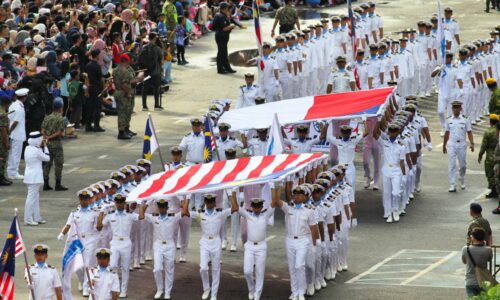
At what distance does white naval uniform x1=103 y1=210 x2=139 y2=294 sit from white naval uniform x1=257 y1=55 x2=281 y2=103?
40.4ft

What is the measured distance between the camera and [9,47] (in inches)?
1457

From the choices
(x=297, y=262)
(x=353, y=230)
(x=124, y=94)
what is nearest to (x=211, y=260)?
(x=297, y=262)

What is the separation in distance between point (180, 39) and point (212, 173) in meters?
19.8

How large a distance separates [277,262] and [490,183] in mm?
5846

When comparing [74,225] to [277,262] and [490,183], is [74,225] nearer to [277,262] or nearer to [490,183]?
[277,262]

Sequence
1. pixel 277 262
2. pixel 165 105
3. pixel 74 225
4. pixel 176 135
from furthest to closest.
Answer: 1. pixel 165 105
2. pixel 176 135
3. pixel 277 262
4. pixel 74 225

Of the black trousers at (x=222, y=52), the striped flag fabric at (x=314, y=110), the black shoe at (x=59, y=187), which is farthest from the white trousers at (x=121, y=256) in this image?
the black trousers at (x=222, y=52)

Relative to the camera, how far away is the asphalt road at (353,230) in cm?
2505

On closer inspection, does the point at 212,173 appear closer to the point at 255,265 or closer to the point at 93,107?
the point at 255,265

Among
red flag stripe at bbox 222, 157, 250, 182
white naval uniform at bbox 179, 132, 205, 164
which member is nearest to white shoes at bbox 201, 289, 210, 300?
red flag stripe at bbox 222, 157, 250, 182

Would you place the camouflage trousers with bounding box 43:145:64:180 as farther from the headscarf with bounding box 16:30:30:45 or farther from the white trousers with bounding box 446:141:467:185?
the white trousers with bounding box 446:141:467:185

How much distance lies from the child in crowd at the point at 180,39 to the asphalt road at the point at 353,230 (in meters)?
3.03

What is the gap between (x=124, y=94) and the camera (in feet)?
118

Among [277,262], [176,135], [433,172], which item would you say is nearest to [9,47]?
[176,135]
